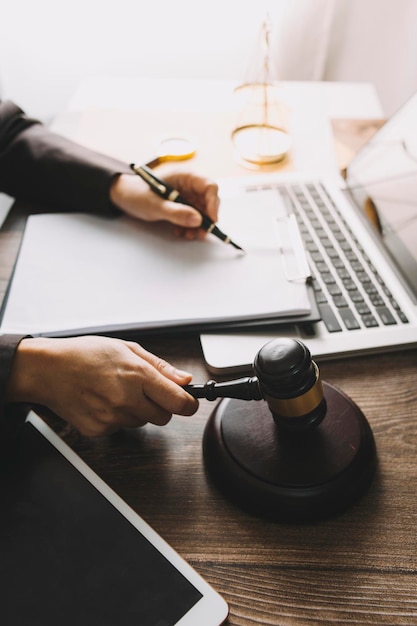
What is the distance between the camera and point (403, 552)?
1.55ft

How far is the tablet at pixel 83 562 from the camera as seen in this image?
0.42 m

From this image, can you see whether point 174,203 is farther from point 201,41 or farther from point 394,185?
point 201,41

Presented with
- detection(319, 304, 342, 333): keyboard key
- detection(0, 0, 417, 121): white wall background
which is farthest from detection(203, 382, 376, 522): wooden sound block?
detection(0, 0, 417, 121): white wall background

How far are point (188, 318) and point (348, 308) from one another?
20 centimetres

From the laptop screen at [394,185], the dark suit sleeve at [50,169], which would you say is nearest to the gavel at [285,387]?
the laptop screen at [394,185]

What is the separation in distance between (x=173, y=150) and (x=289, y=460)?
74cm

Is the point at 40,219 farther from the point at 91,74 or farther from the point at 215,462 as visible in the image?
the point at 91,74

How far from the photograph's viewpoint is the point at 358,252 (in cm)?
79

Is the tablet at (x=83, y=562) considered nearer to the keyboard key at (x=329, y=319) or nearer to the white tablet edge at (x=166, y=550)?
the white tablet edge at (x=166, y=550)

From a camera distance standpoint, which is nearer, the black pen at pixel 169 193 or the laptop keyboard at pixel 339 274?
the laptop keyboard at pixel 339 274

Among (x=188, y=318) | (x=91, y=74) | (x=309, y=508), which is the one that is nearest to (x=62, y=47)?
(x=91, y=74)

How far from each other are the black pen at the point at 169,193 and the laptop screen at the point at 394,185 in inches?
9.3

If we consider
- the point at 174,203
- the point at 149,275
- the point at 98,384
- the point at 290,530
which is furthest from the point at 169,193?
the point at 290,530

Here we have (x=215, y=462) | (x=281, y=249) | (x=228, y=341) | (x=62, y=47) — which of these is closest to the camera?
(x=215, y=462)
